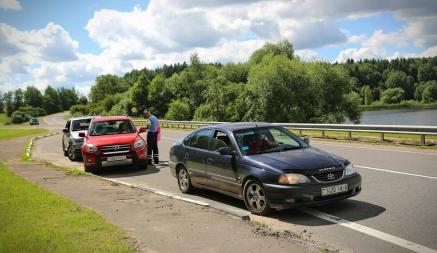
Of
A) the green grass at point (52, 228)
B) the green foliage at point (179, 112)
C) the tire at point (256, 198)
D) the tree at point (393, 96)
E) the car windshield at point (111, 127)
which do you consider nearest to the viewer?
the green grass at point (52, 228)

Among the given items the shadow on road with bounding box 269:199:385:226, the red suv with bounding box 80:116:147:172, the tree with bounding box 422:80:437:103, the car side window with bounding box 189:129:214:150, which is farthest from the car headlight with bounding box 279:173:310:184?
the tree with bounding box 422:80:437:103

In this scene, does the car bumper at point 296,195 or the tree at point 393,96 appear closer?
the car bumper at point 296,195

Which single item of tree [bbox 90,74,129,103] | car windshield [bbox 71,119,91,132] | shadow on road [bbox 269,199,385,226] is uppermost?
tree [bbox 90,74,129,103]

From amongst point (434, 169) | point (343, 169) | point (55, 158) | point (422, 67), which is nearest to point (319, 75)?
point (55, 158)

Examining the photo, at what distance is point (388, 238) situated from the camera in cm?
598

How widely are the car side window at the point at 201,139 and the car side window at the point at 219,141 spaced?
0.19 meters

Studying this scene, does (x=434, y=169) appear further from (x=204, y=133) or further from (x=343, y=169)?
(x=204, y=133)

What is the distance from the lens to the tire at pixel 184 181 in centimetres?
999

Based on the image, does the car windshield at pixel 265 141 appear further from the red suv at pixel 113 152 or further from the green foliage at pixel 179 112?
the green foliage at pixel 179 112

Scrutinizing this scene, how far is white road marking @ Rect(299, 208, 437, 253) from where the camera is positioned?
553cm

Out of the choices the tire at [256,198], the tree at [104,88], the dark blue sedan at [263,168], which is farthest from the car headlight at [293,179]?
the tree at [104,88]

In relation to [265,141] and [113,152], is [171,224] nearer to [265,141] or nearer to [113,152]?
[265,141]

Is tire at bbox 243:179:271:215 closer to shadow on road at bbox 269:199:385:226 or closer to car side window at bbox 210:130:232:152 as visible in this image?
shadow on road at bbox 269:199:385:226

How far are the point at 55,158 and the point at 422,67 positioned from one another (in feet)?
467
